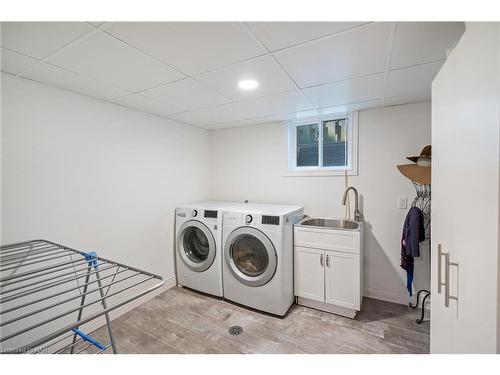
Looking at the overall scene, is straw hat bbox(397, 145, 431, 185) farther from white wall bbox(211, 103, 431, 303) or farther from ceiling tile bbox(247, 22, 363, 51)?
ceiling tile bbox(247, 22, 363, 51)

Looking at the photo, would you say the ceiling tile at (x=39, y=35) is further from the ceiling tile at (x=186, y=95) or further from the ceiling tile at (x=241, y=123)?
the ceiling tile at (x=241, y=123)

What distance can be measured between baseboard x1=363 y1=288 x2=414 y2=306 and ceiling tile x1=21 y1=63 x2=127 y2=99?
3232mm

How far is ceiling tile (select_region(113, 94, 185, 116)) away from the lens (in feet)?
6.83

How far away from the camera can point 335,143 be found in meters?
2.78

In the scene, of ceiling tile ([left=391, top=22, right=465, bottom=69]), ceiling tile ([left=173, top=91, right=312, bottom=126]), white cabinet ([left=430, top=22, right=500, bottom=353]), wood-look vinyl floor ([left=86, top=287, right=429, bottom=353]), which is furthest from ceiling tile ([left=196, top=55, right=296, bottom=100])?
wood-look vinyl floor ([left=86, top=287, right=429, bottom=353])

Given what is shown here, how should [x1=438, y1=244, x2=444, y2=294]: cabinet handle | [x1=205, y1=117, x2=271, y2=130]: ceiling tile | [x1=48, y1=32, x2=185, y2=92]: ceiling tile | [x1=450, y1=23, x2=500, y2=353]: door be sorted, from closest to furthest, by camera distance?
[x1=450, y1=23, x2=500, y2=353]: door < [x1=438, y1=244, x2=444, y2=294]: cabinet handle < [x1=48, y1=32, x2=185, y2=92]: ceiling tile < [x1=205, y1=117, x2=271, y2=130]: ceiling tile

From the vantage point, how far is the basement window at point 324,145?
8.54 ft

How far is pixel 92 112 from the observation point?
6.66 ft

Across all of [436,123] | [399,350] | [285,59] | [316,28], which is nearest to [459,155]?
[436,123]

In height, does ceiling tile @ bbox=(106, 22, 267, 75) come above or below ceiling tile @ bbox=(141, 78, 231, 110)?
below

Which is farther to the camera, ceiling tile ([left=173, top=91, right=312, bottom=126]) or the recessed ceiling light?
ceiling tile ([left=173, top=91, right=312, bottom=126])

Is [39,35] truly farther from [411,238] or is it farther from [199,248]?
[411,238]

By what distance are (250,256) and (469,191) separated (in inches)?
76.7

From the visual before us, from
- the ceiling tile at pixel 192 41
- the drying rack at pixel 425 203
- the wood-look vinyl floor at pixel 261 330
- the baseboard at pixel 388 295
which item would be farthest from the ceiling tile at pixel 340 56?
the baseboard at pixel 388 295
